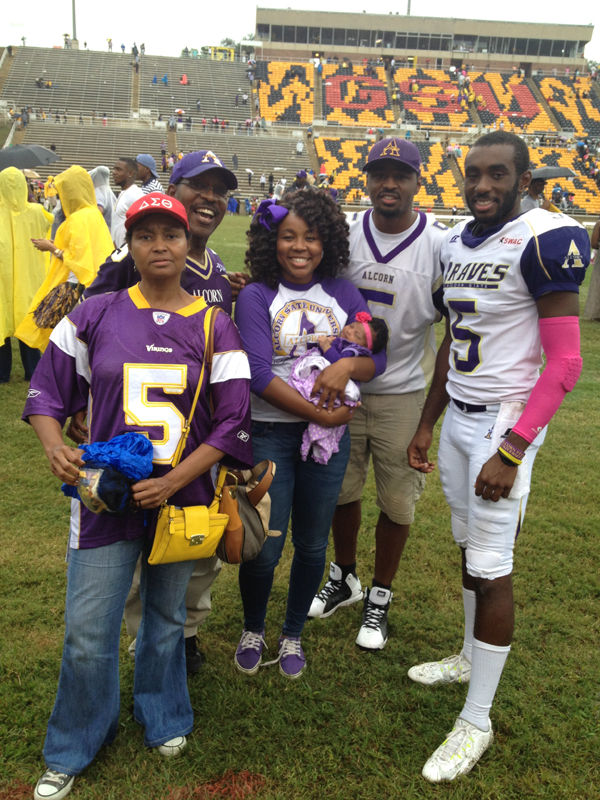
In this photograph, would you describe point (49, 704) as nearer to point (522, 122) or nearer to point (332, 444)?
point (332, 444)

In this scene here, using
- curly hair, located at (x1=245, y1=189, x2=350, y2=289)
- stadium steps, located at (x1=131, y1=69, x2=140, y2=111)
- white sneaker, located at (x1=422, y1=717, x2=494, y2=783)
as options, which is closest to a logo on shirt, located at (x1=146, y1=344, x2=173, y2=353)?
curly hair, located at (x1=245, y1=189, x2=350, y2=289)

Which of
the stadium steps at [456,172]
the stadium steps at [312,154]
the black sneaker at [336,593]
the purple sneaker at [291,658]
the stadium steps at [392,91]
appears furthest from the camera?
the stadium steps at [392,91]

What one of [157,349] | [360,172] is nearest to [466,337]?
[157,349]

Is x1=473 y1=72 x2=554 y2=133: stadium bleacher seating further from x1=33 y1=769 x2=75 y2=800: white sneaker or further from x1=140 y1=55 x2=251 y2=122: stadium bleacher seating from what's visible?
x1=33 y1=769 x2=75 y2=800: white sneaker

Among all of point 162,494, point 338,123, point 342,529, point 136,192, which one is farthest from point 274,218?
point 338,123

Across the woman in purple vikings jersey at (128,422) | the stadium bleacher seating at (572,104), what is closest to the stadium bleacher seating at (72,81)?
the stadium bleacher seating at (572,104)

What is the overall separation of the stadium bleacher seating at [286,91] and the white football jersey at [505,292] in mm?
48607

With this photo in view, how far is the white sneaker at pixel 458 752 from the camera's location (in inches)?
98.4

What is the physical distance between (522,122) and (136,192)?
49.7 metres

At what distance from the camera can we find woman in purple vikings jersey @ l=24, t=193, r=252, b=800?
220 cm

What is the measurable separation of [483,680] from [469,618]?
0.47m

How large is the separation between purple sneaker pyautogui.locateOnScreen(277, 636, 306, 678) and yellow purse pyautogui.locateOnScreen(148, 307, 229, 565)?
3.60 feet

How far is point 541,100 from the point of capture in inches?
2032

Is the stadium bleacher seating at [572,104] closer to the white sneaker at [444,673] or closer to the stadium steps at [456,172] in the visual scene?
the stadium steps at [456,172]
